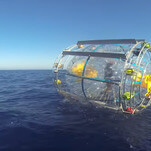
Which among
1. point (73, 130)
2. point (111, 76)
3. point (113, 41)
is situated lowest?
point (73, 130)

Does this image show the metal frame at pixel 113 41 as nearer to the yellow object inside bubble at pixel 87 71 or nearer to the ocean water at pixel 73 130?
the yellow object inside bubble at pixel 87 71

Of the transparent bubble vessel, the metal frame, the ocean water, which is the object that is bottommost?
the ocean water

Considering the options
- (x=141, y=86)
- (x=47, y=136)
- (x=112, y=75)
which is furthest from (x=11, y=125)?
(x=141, y=86)

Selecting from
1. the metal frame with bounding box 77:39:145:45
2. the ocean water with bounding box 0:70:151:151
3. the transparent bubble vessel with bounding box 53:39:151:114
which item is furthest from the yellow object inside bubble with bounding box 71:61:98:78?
the ocean water with bounding box 0:70:151:151

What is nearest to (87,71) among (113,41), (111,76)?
(111,76)

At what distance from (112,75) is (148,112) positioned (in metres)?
4.72

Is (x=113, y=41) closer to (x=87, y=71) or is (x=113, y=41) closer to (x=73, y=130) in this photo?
(x=87, y=71)

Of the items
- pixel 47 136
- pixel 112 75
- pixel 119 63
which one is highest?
pixel 119 63

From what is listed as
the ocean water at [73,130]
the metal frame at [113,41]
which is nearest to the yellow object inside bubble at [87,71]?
the metal frame at [113,41]

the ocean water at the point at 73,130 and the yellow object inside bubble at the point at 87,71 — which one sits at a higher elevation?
the yellow object inside bubble at the point at 87,71

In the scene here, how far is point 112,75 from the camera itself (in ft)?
27.1

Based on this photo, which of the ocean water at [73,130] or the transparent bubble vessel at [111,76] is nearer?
the ocean water at [73,130]

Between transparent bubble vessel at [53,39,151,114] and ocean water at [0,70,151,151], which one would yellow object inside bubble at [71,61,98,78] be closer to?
transparent bubble vessel at [53,39,151,114]

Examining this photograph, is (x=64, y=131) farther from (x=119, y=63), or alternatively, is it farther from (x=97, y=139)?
(x=119, y=63)
